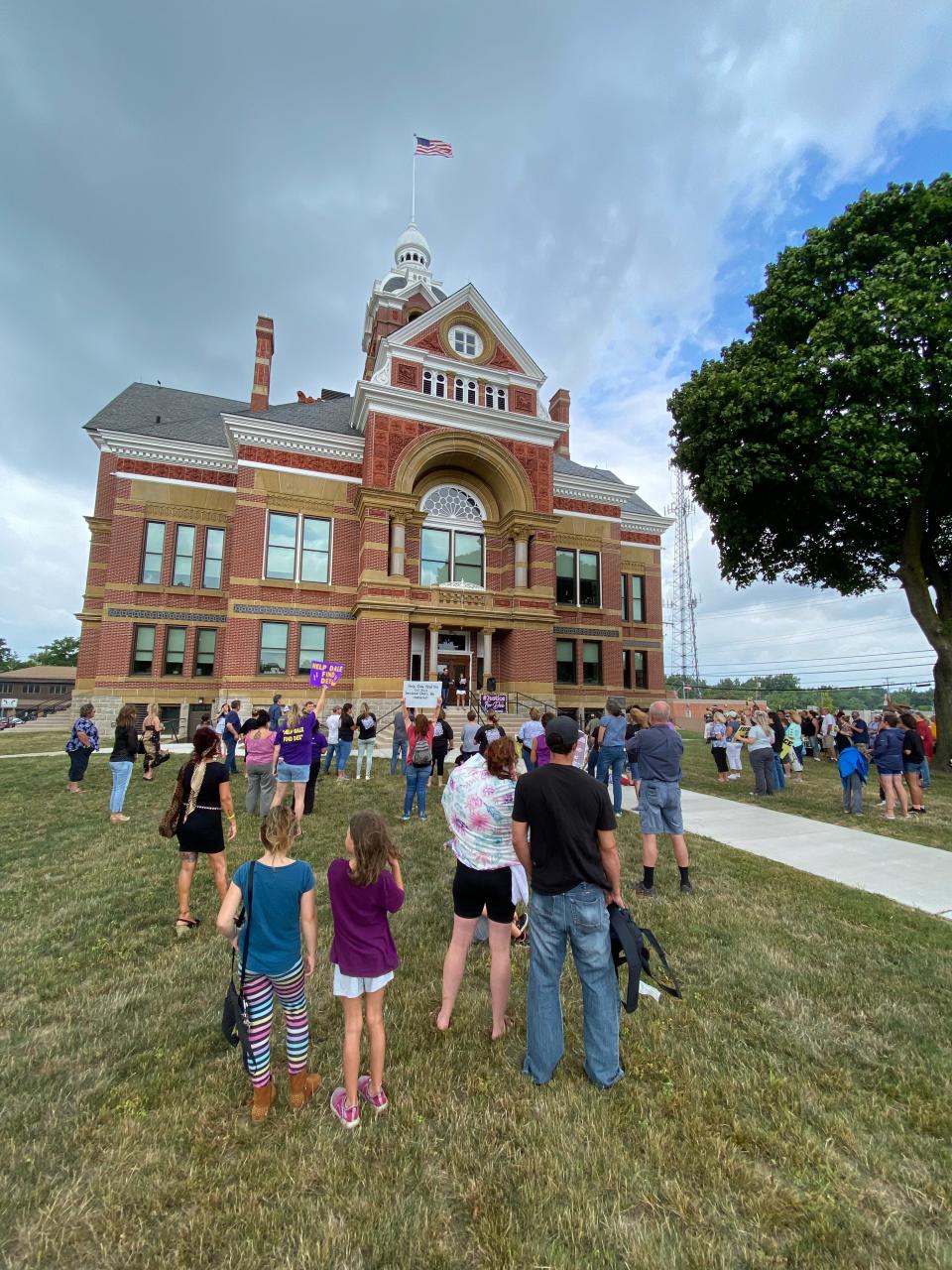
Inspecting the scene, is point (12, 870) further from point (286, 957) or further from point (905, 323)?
point (905, 323)

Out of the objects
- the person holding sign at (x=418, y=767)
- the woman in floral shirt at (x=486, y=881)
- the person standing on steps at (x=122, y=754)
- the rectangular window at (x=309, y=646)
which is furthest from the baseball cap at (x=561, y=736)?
the rectangular window at (x=309, y=646)

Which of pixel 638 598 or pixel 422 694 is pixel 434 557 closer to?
pixel 422 694

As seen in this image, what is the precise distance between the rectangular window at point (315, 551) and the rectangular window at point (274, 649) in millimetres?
2449

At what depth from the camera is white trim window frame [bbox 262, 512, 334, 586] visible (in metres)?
23.1

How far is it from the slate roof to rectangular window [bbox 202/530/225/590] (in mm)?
4027

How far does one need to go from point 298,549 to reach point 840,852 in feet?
70.2

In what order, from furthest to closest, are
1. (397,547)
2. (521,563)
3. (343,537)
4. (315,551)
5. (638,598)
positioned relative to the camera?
(638,598)
(521,563)
(343,537)
(315,551)
(397,547)

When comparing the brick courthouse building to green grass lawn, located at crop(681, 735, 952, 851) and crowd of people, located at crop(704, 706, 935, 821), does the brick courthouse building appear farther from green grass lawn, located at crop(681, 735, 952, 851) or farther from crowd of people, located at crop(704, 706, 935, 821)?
green grass lawn, located at crop(681, 735, 952, 851)

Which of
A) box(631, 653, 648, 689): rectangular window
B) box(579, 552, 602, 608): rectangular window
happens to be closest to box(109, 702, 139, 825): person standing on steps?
box(579, 552, 602, 608): rectangular window

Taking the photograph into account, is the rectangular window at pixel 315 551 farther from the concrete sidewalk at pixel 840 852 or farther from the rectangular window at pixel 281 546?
the concrete sidewalk at pixel 840 852

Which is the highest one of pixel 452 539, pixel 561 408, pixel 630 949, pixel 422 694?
pixel 561 408

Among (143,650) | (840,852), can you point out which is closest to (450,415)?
(143,650)

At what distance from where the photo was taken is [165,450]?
78.7 ft

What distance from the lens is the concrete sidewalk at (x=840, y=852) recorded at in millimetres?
6258
